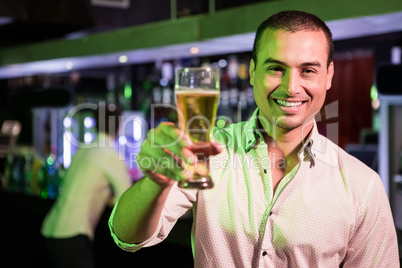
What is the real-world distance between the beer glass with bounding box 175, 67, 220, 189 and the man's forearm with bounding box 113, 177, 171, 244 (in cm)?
14

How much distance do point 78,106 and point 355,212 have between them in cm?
560

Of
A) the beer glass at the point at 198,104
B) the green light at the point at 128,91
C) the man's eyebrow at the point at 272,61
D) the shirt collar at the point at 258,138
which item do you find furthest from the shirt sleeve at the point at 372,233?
the green light at the point at 128,91

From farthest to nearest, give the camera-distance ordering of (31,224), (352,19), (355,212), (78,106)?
(78,106), (31,224), (352,19), (355,212)

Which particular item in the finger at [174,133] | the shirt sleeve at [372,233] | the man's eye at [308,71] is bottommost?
the shirt sleeve at [372,233]

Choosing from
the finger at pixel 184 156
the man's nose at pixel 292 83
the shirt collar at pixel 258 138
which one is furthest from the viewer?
the shirt collar at pixel 258 138

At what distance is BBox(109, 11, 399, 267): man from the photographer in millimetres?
1421

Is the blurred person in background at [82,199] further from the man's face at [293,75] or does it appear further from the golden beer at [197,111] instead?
the golden beer at [197,111]

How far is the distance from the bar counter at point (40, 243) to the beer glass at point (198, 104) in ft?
6.16

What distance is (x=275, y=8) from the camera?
9.64 feet

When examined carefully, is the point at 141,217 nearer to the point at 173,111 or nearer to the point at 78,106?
the point at 173,111

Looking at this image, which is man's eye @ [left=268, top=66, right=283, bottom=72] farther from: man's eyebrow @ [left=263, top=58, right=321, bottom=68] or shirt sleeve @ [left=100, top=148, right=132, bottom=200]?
shirt sleeve @ [left=100, top=148, right=132, bottom=200]

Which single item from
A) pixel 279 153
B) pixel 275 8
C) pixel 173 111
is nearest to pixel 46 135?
pixel 173 111

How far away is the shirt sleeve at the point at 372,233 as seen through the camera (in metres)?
1.47

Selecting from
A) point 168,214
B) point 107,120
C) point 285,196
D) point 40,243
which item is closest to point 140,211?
point 168,214
